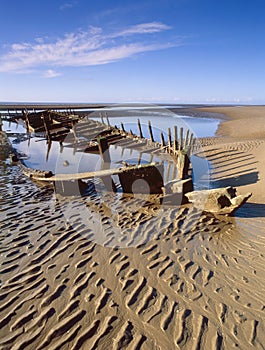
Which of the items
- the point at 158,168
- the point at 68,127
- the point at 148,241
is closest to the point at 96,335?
the point at 148,241

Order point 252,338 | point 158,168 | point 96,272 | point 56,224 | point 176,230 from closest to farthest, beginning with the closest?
1. point 252,338
2. point 96,272
3. point 176,230
4. point 56,224
5. point 158,168

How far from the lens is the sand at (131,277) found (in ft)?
12.1

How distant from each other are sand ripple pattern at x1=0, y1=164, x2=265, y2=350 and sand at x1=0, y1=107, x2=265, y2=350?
0.02 m

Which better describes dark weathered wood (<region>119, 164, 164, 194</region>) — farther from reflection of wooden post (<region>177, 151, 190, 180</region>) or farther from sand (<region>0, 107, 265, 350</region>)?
reflection of wooden post (<region>177, 151, 190, 180</region>)

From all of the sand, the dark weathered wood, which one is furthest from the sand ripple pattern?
the dark weathered wood

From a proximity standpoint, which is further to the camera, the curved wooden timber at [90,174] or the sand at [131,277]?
the curved wooden timber at [90,174]

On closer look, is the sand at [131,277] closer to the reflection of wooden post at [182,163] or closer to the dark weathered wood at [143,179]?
the dark weathered wood at [143,179]

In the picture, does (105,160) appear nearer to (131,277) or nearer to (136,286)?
(131,277)

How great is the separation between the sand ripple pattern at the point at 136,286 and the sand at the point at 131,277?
0.7 inches

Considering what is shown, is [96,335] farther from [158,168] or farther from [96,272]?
[158,168]

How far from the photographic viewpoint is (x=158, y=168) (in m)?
8.41

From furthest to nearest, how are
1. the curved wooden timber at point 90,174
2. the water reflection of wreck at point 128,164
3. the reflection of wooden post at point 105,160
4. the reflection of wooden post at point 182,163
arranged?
1. the reflection of wooden post at point 105,160
2. the reflection of wooden post at point 182,163
3. the water reflection of wreck at point 128,164
4. the curved wooden timber at point 90,174

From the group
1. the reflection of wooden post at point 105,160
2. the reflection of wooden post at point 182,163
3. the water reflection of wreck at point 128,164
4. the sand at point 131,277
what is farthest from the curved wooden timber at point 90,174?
the reflection of wooden post at point 182,163

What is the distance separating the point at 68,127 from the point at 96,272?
18.8 meters
